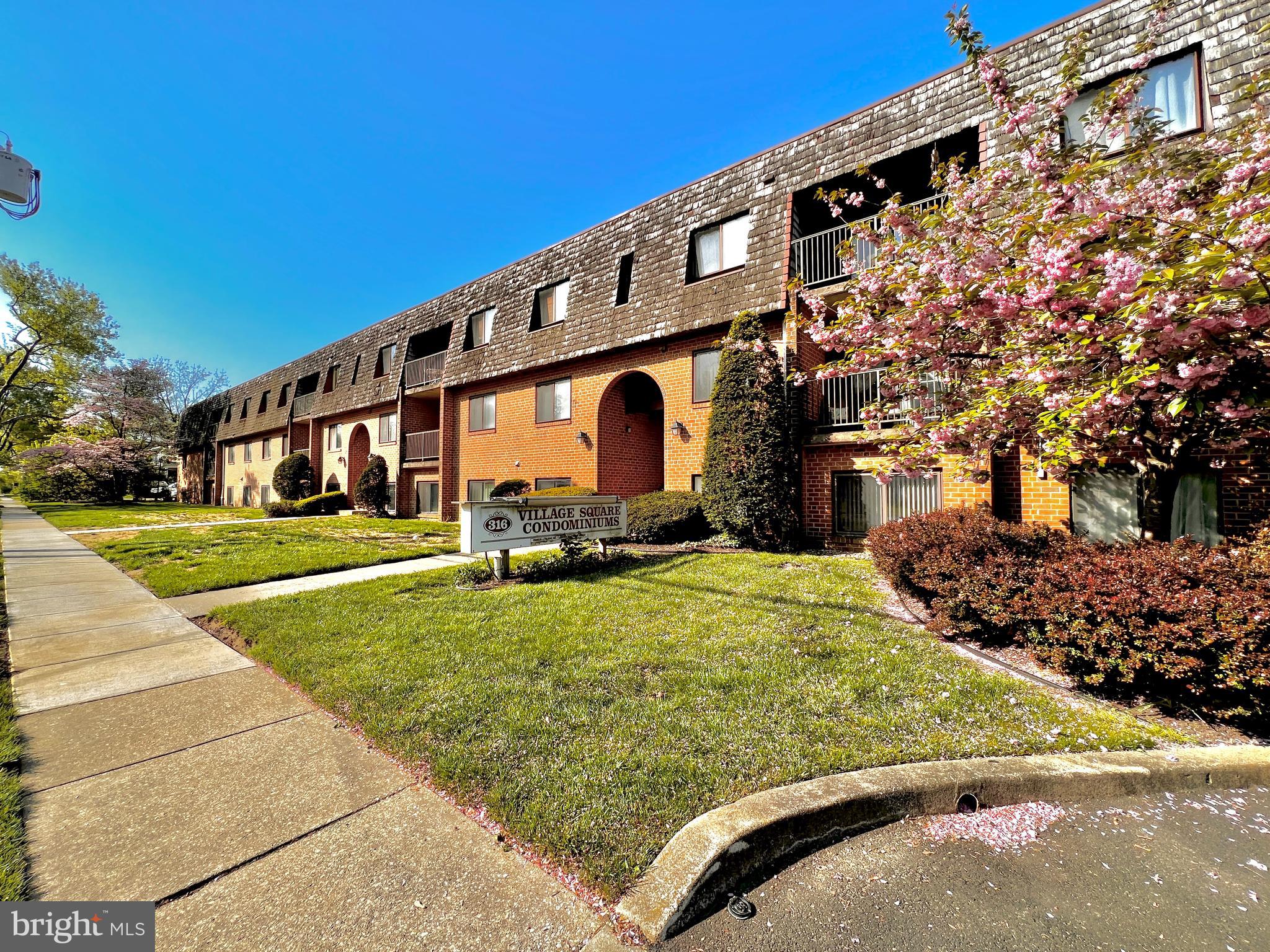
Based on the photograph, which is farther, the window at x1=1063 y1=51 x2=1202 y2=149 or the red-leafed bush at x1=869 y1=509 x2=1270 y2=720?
the window at x1=1063 y1=51 x2=1202 y2=149

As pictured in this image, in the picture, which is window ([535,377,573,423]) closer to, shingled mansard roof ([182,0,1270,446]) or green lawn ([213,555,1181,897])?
shingled mansard roof ([182,0,1270,446])

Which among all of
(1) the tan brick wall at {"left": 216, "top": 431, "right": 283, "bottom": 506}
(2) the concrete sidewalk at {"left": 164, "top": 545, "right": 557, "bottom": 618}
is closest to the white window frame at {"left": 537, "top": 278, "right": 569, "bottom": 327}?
(2) the concrete sidewalk at {"left": 164, "top": 545, "right": 557, "bottom": 618}

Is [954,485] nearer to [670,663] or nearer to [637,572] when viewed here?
[637,572]

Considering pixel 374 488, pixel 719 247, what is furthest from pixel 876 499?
pixel 374 488

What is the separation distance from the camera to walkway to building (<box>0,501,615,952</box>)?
1828 mm

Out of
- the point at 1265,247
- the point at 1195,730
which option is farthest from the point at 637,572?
the point at 1265,247

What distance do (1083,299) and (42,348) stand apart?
47525 mm

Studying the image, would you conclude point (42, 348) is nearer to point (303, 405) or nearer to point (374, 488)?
point (303, 405)

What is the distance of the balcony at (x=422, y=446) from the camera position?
19.9m

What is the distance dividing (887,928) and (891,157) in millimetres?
11870

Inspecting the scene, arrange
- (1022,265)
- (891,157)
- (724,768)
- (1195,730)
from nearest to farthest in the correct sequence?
(724,768), (1195,730), (1022,265), (891,157)

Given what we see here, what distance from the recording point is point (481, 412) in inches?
717

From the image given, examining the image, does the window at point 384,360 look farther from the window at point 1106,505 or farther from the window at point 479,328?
the window at point 1106,505

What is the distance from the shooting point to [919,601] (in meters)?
5.87
